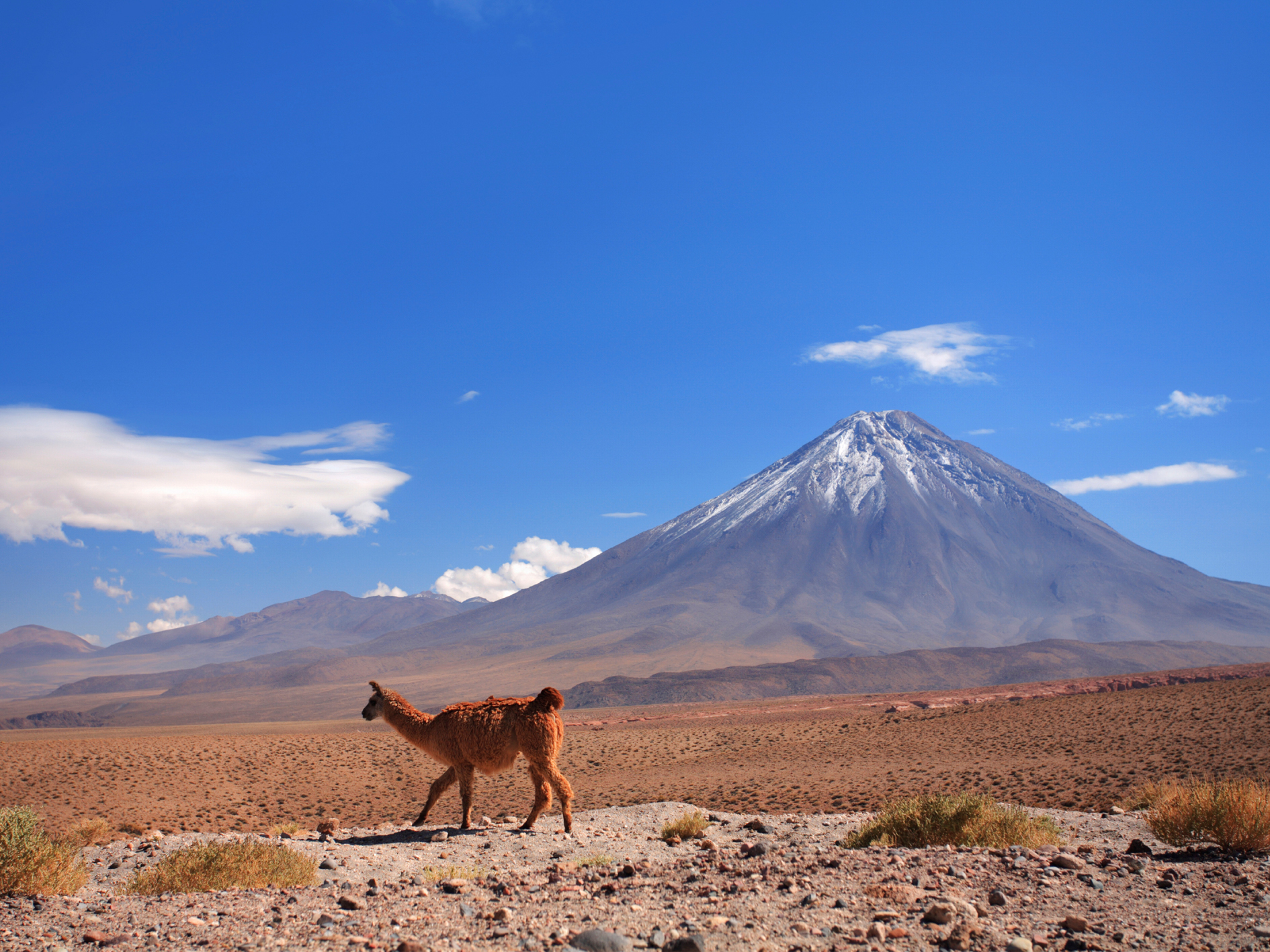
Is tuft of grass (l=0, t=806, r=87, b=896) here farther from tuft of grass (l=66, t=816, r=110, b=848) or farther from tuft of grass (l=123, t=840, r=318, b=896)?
tuft of grass (l=66, t=816, r=110, b=848)

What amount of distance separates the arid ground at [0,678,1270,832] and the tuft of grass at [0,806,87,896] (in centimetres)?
1037

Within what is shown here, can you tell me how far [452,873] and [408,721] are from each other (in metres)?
5.03

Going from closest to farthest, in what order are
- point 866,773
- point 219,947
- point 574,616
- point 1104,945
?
1. point 1104,945
2. point 219,947
3. point 866,773
4. point 574,616

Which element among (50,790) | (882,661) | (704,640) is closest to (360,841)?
(50,790)

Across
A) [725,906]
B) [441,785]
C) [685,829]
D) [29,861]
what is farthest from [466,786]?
[725,906]

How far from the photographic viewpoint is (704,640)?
144 m

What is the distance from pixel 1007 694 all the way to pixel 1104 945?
54.9 m

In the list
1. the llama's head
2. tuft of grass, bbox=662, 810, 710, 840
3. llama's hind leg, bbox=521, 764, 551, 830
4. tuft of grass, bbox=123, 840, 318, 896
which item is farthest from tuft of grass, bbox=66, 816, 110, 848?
tuft of grass, bbox=662, 810, 710, 840

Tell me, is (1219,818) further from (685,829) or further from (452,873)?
(452,873)

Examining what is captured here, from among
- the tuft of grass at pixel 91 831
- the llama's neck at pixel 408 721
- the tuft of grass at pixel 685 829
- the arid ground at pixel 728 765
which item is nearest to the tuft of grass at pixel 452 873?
the llama's neck at pixel 408 721

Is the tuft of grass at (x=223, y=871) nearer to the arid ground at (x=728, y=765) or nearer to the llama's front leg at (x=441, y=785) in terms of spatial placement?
the llama's front leg at (x=441, y=785)

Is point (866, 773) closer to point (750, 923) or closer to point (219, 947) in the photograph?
point (750, 923)

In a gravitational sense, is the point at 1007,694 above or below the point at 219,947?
below

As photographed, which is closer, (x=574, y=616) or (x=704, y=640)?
(x=704, y=640)
